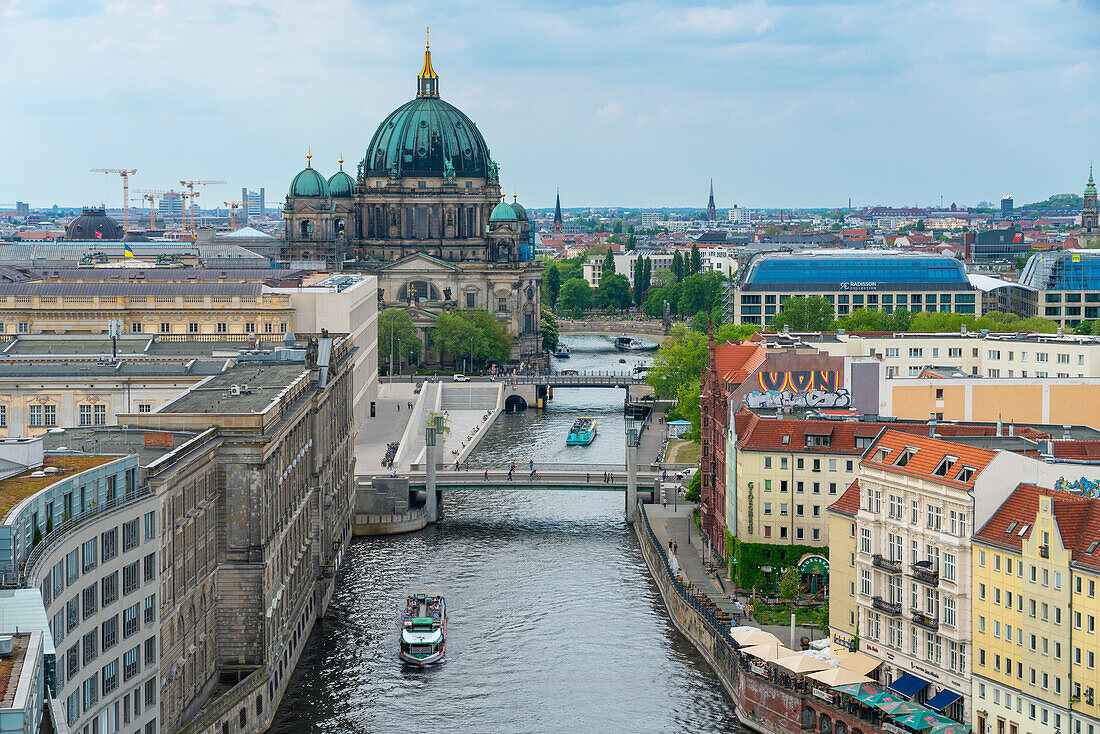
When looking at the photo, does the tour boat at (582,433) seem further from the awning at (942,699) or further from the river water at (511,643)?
the awning at (942,699)

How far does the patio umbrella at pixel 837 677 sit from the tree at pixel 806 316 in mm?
103312

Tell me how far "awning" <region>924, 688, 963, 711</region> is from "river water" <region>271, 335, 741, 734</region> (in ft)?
29.5

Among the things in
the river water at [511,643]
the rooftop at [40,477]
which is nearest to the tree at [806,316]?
the river water at [511,643]

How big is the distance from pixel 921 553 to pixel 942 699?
5531mm

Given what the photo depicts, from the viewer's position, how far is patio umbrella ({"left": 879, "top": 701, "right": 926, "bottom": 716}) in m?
62.6

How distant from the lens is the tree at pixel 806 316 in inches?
6836

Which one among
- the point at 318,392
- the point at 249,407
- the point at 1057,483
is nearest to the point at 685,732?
the point at 1057,483

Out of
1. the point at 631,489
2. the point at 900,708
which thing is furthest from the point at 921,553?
the point at 631,489

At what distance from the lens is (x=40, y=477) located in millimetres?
53656

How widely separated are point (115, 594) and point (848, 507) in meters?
30.3

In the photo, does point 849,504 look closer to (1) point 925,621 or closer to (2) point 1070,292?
(1) point 925,621

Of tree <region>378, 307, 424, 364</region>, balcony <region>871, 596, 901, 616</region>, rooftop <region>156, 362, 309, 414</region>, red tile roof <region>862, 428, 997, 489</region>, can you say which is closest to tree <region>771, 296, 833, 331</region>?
tree <region>378, 307, 424, 364</region>

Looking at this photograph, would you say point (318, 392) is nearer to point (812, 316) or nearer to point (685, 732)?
point (685, 732)

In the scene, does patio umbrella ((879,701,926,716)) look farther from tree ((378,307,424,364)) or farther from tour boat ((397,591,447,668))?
tree ((378,307,424,364))
